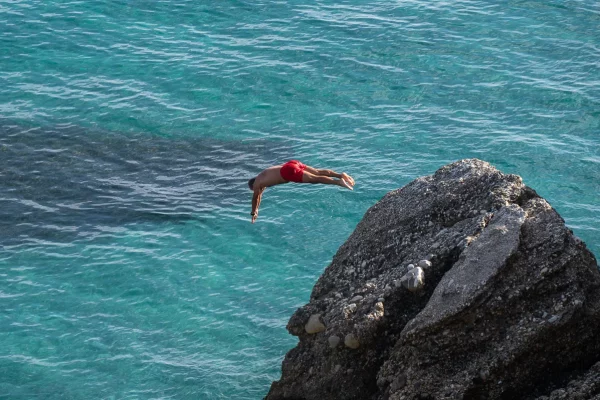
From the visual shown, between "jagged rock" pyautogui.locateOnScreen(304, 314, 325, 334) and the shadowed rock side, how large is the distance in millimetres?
15

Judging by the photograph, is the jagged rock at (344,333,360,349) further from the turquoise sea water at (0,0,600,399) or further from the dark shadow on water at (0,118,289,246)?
the dark shadow on water at (0,118,289,246)

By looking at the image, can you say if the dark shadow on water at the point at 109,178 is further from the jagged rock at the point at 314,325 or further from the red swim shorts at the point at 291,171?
the jagged rock at the point at 314,325

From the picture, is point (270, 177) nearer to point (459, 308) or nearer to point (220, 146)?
point (459, 308)

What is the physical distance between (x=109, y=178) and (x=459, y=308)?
13.0 meters

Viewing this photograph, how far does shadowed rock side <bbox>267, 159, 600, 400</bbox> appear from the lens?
9.61 meters

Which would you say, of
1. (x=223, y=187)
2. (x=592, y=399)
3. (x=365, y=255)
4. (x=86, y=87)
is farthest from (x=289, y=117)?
(x=592, y=399)

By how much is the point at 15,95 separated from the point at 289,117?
8.33 m

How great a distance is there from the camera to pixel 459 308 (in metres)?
9.62

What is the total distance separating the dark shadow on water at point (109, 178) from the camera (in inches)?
749

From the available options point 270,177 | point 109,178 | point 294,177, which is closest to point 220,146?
point 109,178

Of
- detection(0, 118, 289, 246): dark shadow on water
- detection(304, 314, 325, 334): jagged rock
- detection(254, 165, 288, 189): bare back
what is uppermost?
detection(254, 165, 288, 189): bare back

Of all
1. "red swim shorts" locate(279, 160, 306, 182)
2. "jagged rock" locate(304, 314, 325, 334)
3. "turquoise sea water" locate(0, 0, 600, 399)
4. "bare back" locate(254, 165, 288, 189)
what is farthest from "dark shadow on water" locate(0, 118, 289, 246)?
"jagged rock" locate(304, 314, 325, 334)

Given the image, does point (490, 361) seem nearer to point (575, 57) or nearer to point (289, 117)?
point (289, 117)

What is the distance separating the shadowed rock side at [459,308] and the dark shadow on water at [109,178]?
839 cm
